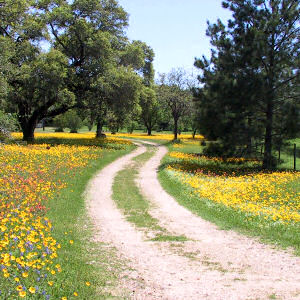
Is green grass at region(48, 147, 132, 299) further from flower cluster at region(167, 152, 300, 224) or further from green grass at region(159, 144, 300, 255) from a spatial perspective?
flower cluster at region(167, 152, 300, 224)

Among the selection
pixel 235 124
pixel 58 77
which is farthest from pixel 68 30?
pixel 235 124

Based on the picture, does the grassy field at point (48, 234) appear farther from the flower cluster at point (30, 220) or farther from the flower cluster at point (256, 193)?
the flower cluster at point (256, 193)

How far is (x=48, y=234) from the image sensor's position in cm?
740

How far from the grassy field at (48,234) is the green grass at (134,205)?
1.31 m

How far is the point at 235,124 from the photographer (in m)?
19.9

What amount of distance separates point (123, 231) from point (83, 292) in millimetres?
3550

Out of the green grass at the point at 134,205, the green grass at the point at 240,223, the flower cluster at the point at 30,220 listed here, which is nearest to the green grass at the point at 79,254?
the flower cluster at the point at 30,220

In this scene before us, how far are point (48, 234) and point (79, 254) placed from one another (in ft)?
3.31

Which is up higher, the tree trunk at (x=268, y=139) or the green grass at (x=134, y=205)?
the tree trunk at (x=268, y=139)

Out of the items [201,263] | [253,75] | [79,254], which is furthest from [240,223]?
[253,75]

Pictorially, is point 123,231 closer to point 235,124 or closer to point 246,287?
point 246,287

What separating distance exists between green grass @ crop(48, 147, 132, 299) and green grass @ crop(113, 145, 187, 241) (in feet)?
4.27

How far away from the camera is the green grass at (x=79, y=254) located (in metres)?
5.32

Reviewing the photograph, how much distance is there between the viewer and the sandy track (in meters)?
5.38
